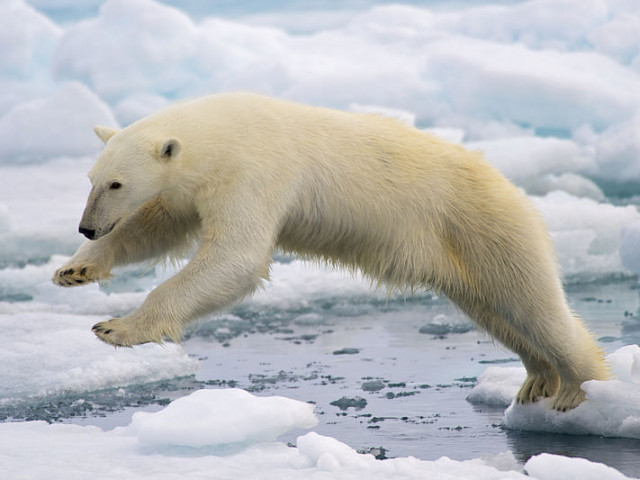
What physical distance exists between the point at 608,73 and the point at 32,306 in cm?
1126

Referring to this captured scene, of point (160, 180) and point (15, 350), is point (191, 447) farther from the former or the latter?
point (15, 350)

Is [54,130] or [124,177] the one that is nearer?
[124,177]

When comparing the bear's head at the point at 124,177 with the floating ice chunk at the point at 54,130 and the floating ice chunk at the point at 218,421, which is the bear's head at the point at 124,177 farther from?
the floating ice chunk at the point at 54,130

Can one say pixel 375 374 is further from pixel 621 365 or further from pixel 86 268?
pixel 86 268

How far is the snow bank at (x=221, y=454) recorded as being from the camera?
3.18 meters

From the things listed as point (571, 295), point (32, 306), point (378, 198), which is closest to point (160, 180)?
point (378, 198)

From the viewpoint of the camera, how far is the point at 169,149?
3662 millimetres

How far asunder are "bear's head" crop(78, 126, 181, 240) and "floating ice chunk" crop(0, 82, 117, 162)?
11272 millimetres

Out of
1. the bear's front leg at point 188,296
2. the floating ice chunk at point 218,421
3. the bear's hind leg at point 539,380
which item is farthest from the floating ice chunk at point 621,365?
the bear's front leg at point 188,296

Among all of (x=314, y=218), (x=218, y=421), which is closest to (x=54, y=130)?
(x=314, y=218)

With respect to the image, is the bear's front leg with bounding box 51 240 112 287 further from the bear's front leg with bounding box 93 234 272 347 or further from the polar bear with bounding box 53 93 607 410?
the bear's front leg with bounding box 93 234 272 347

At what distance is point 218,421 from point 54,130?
39.6 feet

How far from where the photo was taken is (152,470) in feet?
10.7

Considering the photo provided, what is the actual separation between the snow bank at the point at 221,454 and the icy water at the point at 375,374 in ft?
1.30
